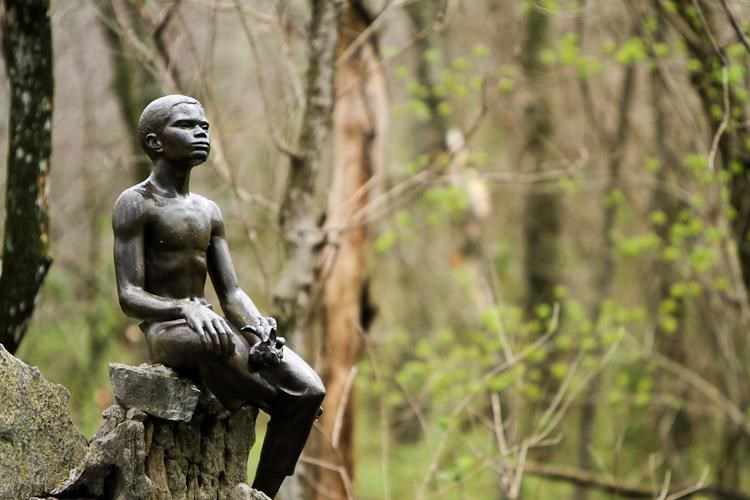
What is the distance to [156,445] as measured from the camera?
3928 mm

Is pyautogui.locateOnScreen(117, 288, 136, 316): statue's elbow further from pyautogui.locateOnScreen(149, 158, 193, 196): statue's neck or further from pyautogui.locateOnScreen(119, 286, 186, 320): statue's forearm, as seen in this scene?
pyautogui.locateOnScreen(149, 158, 193, 196): statue's neck

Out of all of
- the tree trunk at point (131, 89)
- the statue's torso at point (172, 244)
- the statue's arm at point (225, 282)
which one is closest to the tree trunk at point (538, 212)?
the tree trunk at point (131, 89)

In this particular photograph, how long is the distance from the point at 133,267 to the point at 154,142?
0.52m

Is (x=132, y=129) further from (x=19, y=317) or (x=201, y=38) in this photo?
(x=19, y=317)

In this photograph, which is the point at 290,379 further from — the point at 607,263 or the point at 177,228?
the point at 607,263

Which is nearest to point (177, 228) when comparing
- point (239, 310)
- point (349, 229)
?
point (239, 310)

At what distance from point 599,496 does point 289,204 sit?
11.2 m

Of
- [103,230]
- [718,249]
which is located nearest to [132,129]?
[103,230]

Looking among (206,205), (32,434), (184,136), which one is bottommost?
(32,434)

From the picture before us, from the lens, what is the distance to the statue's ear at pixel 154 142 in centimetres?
407

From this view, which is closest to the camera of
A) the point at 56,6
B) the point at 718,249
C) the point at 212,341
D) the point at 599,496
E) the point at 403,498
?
the point at 212,341

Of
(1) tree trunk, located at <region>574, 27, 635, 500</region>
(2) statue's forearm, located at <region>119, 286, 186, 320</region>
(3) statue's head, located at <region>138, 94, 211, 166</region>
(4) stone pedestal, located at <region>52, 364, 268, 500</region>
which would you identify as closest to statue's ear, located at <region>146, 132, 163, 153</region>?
(3) statue's head, located at <region>138, 94, 211, 166</region>

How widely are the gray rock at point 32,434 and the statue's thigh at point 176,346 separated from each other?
0.52m

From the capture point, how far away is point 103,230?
1352cm
